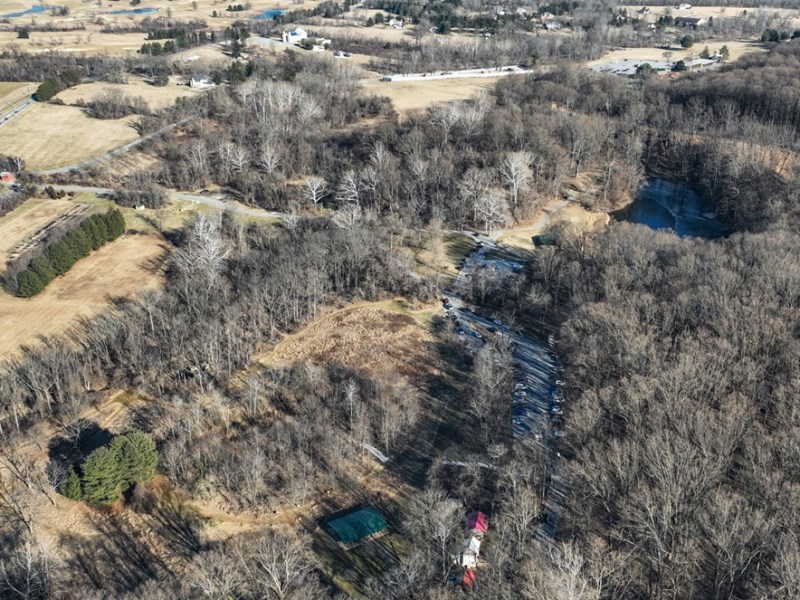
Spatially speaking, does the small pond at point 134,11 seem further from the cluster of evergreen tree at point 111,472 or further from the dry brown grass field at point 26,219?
the cluster of evergreen tree at point 111,472

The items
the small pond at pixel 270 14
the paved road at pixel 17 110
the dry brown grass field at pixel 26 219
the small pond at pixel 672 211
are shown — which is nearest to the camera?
the dry brown grass field at pixel 26 219

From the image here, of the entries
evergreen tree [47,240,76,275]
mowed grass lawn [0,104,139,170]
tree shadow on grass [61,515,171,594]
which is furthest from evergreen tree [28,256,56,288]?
mowed grass lawn [0,104,139,170]

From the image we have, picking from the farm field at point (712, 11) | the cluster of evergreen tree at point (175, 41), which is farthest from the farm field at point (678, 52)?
the cluster of evergreen tree at point (175, 41)

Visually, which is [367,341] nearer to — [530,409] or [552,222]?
[530,409]

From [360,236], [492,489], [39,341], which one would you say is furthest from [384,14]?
[492,489]

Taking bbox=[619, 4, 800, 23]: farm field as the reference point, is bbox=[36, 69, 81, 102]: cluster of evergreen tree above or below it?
below

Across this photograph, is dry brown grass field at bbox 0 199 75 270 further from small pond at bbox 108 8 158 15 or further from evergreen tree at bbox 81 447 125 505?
small pond at bbox 108 8 158 15
